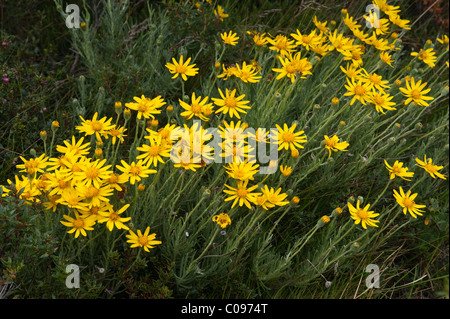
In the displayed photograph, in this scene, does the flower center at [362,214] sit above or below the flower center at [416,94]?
below

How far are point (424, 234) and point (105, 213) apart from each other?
195 centimetres

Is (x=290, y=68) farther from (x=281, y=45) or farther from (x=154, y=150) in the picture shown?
(x=154, y=150)

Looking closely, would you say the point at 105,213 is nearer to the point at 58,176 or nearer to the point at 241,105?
the point at 58,176

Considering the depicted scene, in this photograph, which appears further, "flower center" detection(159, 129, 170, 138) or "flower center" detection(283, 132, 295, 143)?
"flower center" detection(283, 132, 295, 143)

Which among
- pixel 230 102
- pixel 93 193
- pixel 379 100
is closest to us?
pixel 93 193

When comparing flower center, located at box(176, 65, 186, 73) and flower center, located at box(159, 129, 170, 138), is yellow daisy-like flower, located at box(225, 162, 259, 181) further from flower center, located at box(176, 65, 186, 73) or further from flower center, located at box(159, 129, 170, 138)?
flower center, located at box(176, 65, 186, 73)

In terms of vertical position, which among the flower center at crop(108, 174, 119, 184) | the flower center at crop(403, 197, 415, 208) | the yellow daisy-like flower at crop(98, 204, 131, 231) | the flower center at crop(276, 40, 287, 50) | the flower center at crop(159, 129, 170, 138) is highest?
the flower center at crop(276, 40, 287, 50)

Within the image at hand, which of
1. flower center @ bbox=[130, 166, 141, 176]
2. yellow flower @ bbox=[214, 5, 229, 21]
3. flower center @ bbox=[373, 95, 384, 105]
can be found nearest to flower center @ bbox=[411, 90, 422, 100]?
flower center @ bbox=[373, 95, 384, 105]

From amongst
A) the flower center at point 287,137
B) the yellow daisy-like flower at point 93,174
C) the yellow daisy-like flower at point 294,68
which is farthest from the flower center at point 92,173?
the yellow daisy-like flower at point 294,68

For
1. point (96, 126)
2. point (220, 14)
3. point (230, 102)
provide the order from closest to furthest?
1. point (96, 126)
2. point (230, 102)
3. point (220, 14)

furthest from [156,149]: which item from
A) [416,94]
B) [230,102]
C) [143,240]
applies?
[416,94]

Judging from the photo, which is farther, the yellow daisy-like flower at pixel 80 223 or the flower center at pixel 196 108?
the flower center at pixel 196 108

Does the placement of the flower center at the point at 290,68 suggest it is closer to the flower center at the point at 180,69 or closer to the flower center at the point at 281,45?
the flower center at the point at 281,45

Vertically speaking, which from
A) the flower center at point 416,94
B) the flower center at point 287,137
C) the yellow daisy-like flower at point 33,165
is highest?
the yellow daisy-like flower at point 33,165
